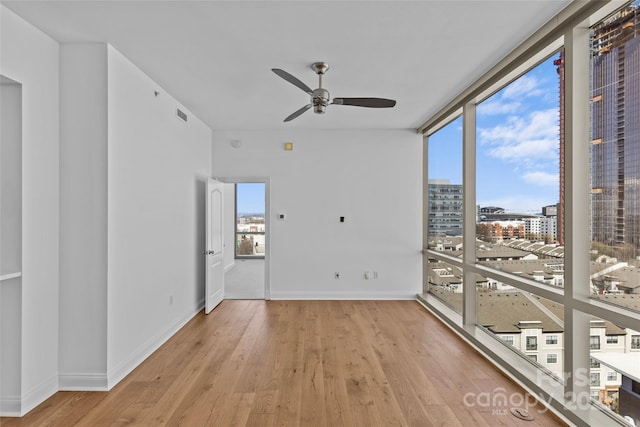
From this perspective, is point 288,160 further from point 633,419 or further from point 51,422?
point 633,419

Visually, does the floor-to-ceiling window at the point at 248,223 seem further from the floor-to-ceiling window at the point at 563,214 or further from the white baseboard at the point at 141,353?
the floor-to-ceiling window at the point at 563,214

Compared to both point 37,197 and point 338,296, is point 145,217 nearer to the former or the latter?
point 37,197

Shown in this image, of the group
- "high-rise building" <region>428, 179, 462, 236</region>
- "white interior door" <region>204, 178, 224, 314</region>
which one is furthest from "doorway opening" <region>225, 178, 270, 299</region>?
"high-rise building" <region>428, 179, 462, 236</region>

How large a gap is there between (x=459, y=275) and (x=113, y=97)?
4.11 m

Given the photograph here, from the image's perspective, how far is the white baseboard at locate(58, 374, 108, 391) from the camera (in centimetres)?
263

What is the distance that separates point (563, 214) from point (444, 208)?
8.05ft

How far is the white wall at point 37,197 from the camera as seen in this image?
232 cm

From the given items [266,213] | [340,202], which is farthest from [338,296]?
[266,213]

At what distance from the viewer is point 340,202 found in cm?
545

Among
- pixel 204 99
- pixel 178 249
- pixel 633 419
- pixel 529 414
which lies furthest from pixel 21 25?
pixel 633 419

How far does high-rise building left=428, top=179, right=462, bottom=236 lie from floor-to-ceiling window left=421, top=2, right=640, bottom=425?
0.54 metres

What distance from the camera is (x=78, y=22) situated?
2.38m

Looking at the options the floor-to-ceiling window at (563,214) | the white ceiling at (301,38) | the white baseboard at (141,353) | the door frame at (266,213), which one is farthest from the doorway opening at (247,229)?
the floor-to-ceiling window at (563,214)

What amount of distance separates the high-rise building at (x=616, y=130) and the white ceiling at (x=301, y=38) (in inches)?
16.3
